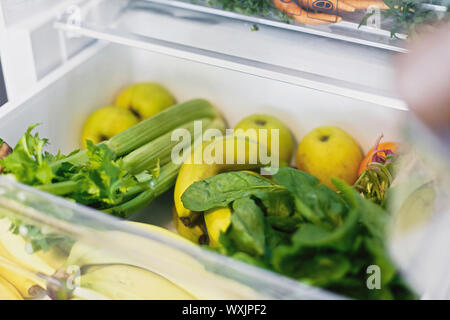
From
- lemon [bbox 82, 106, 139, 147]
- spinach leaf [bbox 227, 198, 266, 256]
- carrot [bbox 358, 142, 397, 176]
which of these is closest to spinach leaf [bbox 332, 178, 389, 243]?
spinach leaf [bbox 227, 198, 266, 256]

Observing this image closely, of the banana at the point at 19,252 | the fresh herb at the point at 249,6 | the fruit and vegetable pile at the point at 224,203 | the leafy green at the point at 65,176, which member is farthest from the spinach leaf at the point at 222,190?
the fresh herb at the point at 249,6

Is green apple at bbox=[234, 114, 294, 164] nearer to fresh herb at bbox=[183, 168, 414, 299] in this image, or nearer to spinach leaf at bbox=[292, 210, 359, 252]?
fresh herb at bbox=[183, 168, 414, 299]

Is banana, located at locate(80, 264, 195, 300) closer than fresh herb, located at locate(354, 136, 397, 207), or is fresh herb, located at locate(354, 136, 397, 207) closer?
banana, located at locate(80, 264, 195, 300)

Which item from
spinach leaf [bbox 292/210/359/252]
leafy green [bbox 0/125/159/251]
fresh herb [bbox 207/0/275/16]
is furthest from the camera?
fresh herb [bbox 207/0/275/16]

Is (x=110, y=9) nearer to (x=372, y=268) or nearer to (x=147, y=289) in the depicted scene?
(x=147, y=289)

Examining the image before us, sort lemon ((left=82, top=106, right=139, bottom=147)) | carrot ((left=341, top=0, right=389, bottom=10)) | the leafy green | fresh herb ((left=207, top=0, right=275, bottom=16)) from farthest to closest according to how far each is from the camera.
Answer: lemon ((left=82, top=106, right=139, bottom=147)) < fresh herb ((left=207, top=0, right=275, bottom=16)) < carrot ((left=341, top=0, right=389, bottom=10)) < the leafy green

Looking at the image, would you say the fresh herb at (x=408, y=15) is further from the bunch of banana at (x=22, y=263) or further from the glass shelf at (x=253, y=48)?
the bunch of banana at (x=22, y=263)

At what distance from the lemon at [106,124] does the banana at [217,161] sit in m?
0.20

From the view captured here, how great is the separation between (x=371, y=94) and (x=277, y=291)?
357 millimetres

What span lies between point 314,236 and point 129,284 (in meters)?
0.24

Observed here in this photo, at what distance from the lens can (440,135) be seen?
0.45 meters

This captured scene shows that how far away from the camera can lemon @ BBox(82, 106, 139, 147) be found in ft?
3.09

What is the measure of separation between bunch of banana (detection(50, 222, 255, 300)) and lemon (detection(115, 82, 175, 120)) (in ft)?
1.33
